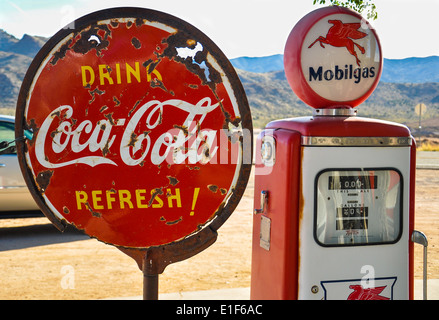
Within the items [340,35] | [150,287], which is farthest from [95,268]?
[340,35]

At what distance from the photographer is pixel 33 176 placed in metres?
2.14

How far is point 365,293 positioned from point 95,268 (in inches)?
128

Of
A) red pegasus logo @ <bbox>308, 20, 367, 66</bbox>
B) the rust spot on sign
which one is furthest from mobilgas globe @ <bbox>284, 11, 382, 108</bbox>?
the rust spot on sign

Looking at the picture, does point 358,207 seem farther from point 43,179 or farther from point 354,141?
point 43,179

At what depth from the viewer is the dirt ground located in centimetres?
457

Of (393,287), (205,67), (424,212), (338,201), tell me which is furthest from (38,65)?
(424,212)

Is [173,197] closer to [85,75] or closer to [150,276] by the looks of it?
[150,276]

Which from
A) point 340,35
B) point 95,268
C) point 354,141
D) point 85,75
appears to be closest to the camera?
point 85,75

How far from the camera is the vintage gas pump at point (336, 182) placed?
2543 mm

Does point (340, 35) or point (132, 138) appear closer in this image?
point (132, 138)

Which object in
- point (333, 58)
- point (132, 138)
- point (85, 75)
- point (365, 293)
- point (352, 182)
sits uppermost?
point (333, 58)

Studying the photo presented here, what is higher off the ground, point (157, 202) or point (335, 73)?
point (335, 73)

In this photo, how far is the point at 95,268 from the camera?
5199 millimetres

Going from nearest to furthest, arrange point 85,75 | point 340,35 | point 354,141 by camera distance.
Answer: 1. point 85,75
2. point 354,141
3. point 340,35
